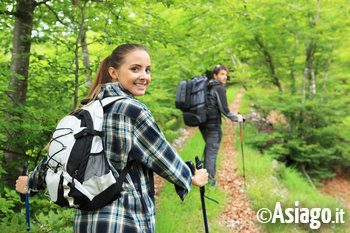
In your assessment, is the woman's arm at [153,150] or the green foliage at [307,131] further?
the green foliage at [307,131]

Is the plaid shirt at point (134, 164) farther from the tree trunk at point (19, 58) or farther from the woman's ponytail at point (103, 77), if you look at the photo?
the tree trunk at point (19, 58)

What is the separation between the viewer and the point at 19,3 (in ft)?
10.5

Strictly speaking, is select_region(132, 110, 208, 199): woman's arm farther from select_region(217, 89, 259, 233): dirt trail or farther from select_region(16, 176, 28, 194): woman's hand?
select_region(217, 89, 259, 233): dirt trail

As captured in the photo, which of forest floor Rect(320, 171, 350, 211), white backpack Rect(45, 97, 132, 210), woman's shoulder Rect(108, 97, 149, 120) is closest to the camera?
white backpack Rect(45, 97, 132, 210)

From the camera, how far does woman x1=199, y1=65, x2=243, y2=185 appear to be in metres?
4.55

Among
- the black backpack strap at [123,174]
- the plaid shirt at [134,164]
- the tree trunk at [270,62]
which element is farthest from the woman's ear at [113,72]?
the tree trunk at [270,62]

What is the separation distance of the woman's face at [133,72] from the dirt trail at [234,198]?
3166 millimetres

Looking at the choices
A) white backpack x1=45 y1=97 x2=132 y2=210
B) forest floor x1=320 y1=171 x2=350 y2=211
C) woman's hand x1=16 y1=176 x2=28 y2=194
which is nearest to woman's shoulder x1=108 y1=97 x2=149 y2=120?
white backpack x1=45 y1=97 x2=132 y2=210

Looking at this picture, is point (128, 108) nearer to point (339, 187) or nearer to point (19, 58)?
point (19, 58)

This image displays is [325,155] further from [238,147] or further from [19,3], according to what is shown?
[19,3]

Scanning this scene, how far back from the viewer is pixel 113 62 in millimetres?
1574

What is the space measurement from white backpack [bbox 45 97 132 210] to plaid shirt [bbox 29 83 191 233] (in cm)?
5

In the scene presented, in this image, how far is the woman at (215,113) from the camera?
4.55 meters

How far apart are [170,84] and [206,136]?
3625mm
